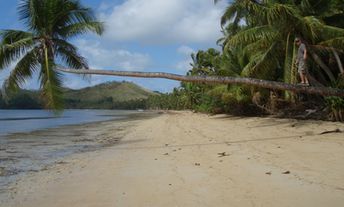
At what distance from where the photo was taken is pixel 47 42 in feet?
52.7

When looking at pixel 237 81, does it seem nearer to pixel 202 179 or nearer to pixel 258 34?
pixel 202 179

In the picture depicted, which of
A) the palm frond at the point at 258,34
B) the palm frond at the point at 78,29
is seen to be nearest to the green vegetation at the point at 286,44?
the palm frond at the point at 258,34

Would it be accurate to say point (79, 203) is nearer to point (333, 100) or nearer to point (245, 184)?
point (245, 184)

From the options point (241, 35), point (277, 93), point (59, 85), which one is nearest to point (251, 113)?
point (277, 93)

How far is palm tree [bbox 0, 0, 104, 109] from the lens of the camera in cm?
1577

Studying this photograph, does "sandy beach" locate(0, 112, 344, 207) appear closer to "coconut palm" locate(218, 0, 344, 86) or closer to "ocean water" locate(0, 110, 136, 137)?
"coconut palm" locate(218, 0, 344, 86)

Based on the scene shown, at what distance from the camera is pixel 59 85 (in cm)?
1608

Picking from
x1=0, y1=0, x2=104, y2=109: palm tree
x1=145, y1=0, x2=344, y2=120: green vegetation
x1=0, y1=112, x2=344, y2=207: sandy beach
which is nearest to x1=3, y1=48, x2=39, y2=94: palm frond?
x1=0, y1=0, x2=104, y2=109: palm tree

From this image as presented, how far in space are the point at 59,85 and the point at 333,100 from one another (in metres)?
11.5

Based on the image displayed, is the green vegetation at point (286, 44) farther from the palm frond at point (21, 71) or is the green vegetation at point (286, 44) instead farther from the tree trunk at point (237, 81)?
the palm frond at point (21, 71)

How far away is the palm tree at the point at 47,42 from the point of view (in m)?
15.8

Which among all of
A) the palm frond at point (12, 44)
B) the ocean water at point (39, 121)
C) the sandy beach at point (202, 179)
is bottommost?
the ocean water at point (39, 121)

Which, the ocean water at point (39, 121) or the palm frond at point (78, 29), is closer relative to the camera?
the palm frond at point (78, 29)

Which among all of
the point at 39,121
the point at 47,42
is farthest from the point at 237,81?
the point at 39,121
